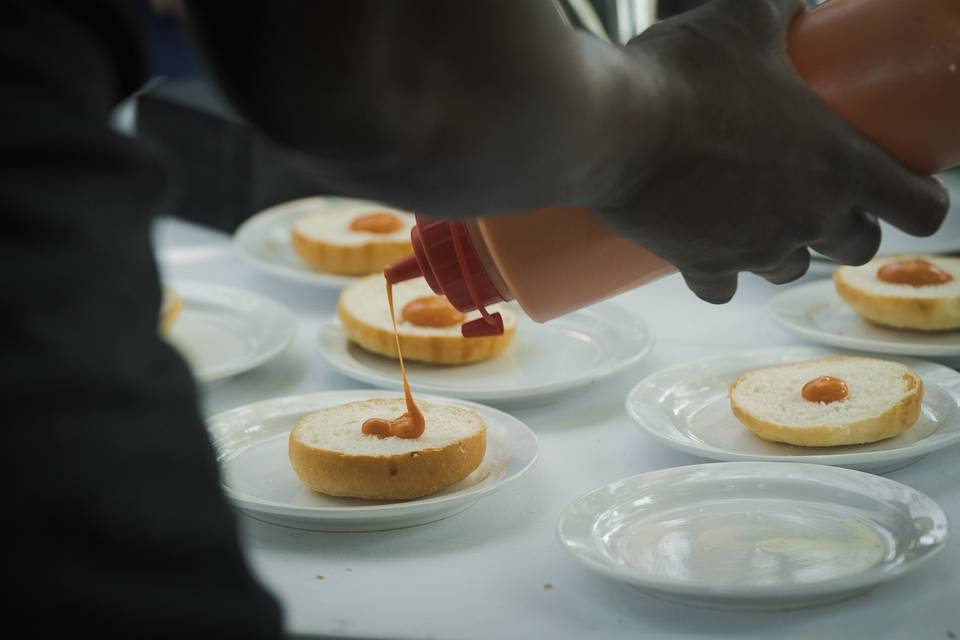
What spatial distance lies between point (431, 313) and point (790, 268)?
0.69 m

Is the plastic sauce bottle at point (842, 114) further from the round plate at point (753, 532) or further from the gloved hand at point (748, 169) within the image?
the round plate at point (753, 532)

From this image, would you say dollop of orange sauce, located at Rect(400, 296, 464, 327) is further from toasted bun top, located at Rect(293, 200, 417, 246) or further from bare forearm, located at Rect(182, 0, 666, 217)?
bare forearm, located at Rect(182, 0, 666, 217)

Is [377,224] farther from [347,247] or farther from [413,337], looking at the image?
[413,337]

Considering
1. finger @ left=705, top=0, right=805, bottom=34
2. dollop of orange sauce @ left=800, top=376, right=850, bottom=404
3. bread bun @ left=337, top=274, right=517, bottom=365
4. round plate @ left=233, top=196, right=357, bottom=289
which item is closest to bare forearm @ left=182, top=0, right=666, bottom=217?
finger @ left=705, top=0, right=805, bottom=34

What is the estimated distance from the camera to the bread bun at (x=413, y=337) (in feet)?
4.69

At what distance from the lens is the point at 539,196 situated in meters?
0.70

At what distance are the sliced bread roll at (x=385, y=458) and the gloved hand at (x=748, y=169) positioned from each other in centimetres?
32

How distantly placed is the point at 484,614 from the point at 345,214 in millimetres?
1200

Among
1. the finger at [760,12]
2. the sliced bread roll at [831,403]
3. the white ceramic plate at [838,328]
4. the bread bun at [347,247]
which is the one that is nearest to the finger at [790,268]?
the finger at [760,12]

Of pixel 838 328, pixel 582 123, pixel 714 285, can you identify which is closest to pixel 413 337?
pixel 838 328

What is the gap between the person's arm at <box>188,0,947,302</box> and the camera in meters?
0.58

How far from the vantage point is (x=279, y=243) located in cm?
200

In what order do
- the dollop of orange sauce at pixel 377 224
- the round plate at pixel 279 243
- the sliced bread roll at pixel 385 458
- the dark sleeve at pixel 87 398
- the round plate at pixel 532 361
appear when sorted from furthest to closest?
1. the dollop of orange sauce at pixel 377 224
2. the round plate at pixel 279 243
3. the round plate at pixel 532 361
4. the sliced bread roll at pixel 385 458
5. the dark sleeve at pixel 87 398

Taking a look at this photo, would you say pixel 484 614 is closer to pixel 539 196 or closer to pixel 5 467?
pixel 539 196
